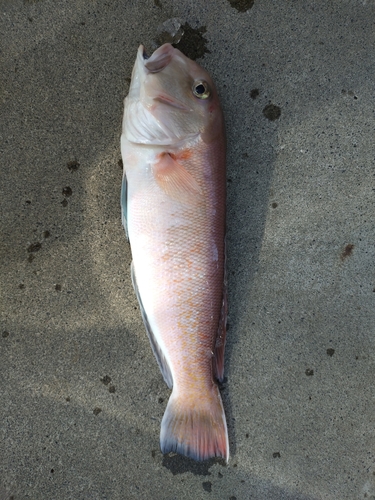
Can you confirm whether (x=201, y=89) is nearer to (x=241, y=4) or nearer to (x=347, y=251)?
(x=241, y=4)

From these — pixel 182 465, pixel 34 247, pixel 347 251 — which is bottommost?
pixel 182 465

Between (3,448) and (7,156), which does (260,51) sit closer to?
(7,156)

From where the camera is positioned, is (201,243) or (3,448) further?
(3,448)

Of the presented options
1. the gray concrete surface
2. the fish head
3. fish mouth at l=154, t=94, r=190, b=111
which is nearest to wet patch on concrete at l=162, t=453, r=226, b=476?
the gray concrete surface

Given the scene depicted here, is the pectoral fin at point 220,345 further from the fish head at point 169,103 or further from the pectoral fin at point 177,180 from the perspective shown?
the fish head at point 169,103

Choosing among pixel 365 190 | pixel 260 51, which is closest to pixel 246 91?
pixel 260 51

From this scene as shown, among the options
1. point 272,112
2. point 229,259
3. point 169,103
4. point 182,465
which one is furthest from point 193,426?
point 272,112
